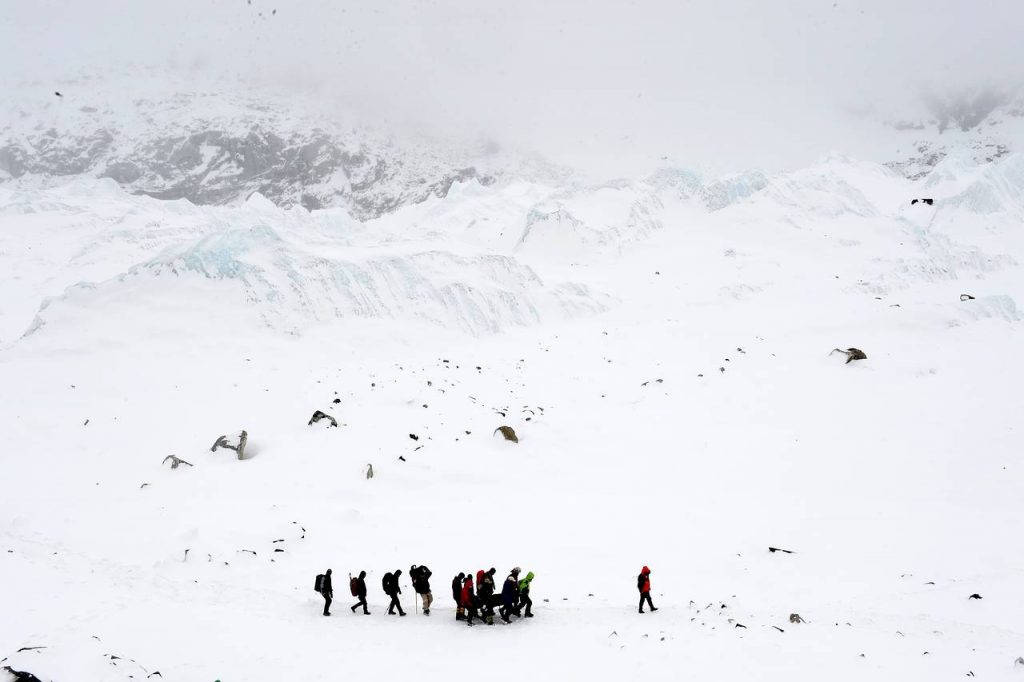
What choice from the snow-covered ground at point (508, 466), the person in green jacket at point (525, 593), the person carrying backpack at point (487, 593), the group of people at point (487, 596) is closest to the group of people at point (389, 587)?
the snow-covered ground at point (508, 466)

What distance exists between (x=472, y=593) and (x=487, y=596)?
0.34 m

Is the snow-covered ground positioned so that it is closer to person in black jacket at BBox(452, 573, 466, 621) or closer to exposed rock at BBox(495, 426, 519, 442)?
person in black jacket at BBox(452, 573, 466, 621)

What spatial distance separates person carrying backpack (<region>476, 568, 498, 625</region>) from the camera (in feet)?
43.3

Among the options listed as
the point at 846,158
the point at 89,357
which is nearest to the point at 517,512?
the point at 89,357

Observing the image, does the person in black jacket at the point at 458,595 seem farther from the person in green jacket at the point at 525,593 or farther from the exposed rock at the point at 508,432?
the exposed rock at the point at 508,432

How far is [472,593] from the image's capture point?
13258mm

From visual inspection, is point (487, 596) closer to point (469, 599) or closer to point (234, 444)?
point (469, 599)

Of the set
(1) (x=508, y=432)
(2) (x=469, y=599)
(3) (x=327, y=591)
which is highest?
(1) (x=508, y=432)

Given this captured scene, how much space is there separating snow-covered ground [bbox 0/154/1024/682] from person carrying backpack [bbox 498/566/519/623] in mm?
503

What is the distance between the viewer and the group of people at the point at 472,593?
13.2 m

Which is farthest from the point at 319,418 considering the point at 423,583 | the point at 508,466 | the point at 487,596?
the point at 487,596

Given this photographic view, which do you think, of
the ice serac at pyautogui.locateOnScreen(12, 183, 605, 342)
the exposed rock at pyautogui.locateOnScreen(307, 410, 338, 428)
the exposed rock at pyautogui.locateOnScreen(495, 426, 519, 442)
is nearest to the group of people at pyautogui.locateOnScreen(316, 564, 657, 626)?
the exposed rock at pyautogui.locateOnScreen(495, 426, 519, 442)

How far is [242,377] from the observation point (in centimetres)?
2891

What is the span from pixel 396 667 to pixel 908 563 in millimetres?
14683
